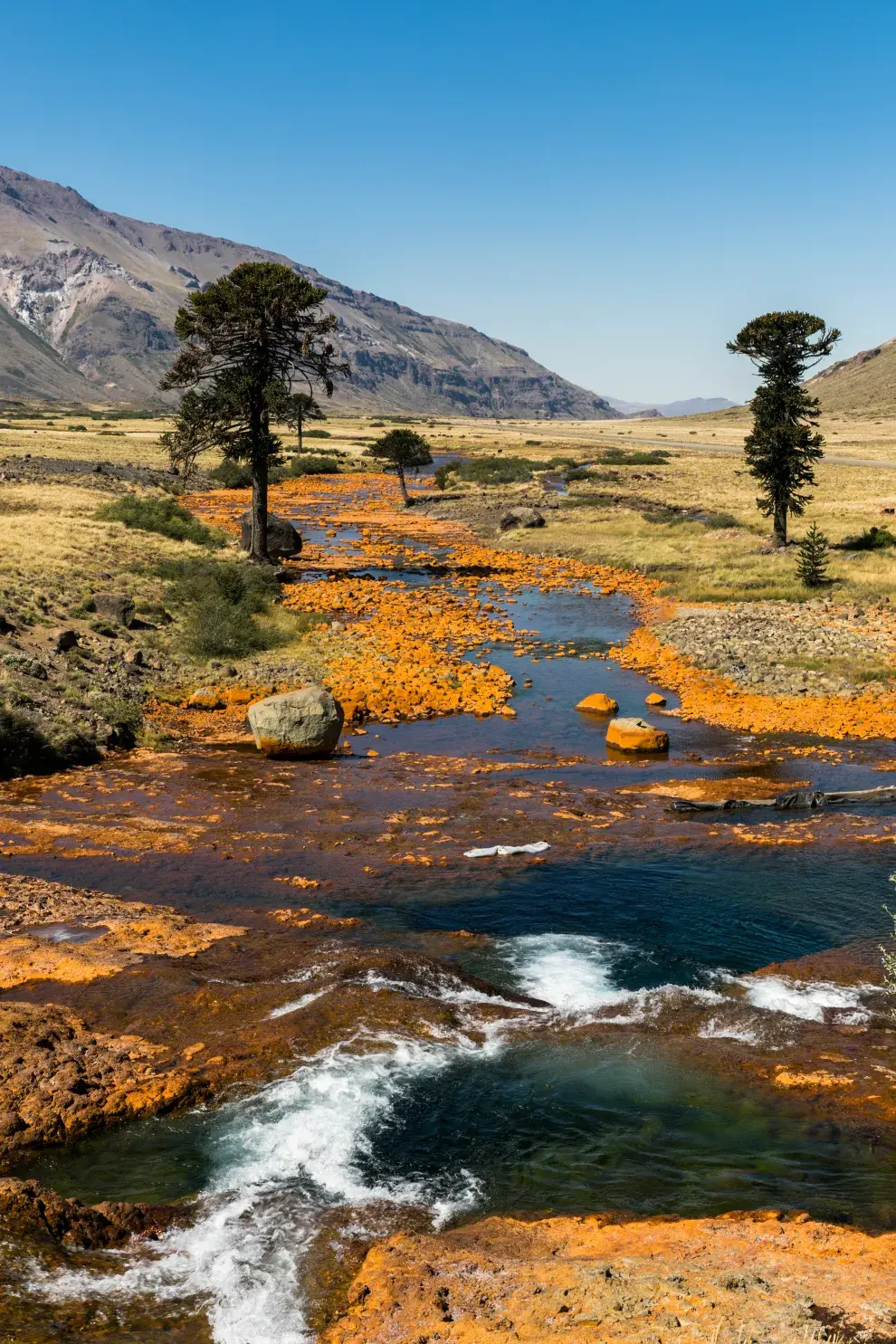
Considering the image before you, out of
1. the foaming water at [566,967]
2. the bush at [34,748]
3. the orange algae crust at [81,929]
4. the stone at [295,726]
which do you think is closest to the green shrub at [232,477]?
the stone at [295,726]

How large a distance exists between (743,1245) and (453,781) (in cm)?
1469

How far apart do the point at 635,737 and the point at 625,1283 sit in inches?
717

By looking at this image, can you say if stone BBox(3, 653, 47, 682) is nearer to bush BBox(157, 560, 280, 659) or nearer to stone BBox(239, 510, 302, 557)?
bush BBox(157, 560, 280, 659)

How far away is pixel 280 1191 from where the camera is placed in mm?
8883

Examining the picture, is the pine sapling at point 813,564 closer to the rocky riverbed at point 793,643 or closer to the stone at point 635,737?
the rocky riverbed at point 793,643

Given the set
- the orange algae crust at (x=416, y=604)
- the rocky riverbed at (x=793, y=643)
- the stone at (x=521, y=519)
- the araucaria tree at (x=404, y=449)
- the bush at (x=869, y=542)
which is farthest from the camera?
the araucaria tree at (x=404, y=449)

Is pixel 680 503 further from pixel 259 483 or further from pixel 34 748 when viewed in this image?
pixel 34 748

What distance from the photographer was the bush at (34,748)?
69.7 ft

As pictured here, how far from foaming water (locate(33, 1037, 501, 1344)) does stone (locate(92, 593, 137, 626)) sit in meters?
24.3

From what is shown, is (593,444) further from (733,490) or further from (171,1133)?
(171,1133)

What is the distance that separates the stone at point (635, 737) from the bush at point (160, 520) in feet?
101

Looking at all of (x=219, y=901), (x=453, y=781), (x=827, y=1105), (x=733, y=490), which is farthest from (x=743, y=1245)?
(x=733, y=490)

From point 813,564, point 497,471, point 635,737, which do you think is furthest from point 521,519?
point 635,737

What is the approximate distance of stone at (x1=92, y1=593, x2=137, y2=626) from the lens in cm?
3225
